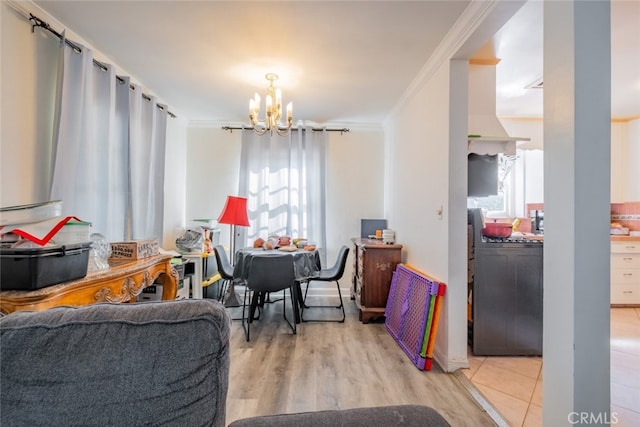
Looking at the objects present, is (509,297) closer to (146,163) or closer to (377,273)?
(377,273)

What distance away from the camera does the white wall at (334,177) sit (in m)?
4.11

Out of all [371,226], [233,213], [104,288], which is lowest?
[104,288]

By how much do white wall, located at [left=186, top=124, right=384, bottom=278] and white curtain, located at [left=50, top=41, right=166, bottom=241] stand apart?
95 cm

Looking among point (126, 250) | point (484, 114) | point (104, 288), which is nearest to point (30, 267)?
point (104, 288)

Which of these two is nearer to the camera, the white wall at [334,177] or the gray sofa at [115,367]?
the gray sofa at [115,367]

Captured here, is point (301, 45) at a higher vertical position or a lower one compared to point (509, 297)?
higher

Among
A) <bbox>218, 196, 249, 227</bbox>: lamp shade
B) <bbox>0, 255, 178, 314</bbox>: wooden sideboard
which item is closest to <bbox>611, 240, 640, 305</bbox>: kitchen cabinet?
<bbox>218, 196, 249, 227</bbox>: lamp shade

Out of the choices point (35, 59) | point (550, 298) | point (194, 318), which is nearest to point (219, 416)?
point (194, 318)

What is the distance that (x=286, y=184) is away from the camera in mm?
4039

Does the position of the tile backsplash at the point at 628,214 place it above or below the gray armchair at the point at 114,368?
above

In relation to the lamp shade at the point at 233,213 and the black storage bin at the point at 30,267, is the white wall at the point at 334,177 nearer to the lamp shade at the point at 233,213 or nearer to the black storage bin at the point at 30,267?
the lamp shade at the point at 233,213

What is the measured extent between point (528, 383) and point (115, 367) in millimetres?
2530

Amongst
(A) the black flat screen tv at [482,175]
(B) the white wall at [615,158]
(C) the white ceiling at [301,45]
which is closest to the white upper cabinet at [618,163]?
(B) the white wall at [615,158]

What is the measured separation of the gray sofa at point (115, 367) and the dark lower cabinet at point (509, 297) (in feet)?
7.39
